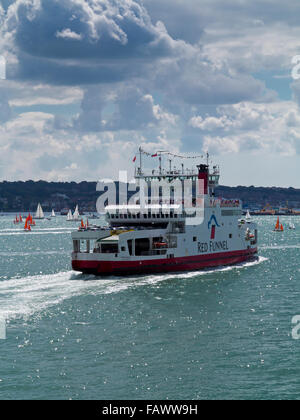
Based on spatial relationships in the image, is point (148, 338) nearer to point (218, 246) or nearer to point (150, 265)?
point (150, 265)

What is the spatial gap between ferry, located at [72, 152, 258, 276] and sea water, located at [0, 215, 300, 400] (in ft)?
5.99

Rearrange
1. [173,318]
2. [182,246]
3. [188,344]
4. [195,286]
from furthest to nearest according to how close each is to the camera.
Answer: [182,246] → [195,286] → [173,318] → [188,344]

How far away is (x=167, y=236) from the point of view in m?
57.7

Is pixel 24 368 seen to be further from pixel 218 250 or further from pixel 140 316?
pixel 218 250

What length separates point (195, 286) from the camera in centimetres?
5019

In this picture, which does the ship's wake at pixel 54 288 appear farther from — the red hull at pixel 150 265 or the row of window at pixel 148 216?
the row of window at pixel 148 216

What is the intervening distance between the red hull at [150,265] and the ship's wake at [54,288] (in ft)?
2.09

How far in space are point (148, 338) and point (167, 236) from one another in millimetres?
25436

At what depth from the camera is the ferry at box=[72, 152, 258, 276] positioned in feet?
172

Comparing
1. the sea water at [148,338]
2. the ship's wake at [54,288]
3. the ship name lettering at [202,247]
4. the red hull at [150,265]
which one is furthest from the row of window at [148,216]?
the sea water at [148,338]

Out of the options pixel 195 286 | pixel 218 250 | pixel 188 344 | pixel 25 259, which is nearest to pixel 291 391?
pixel 188 344

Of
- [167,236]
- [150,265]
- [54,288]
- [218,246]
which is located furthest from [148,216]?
[54,288]

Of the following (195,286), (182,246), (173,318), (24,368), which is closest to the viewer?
(24,368)
